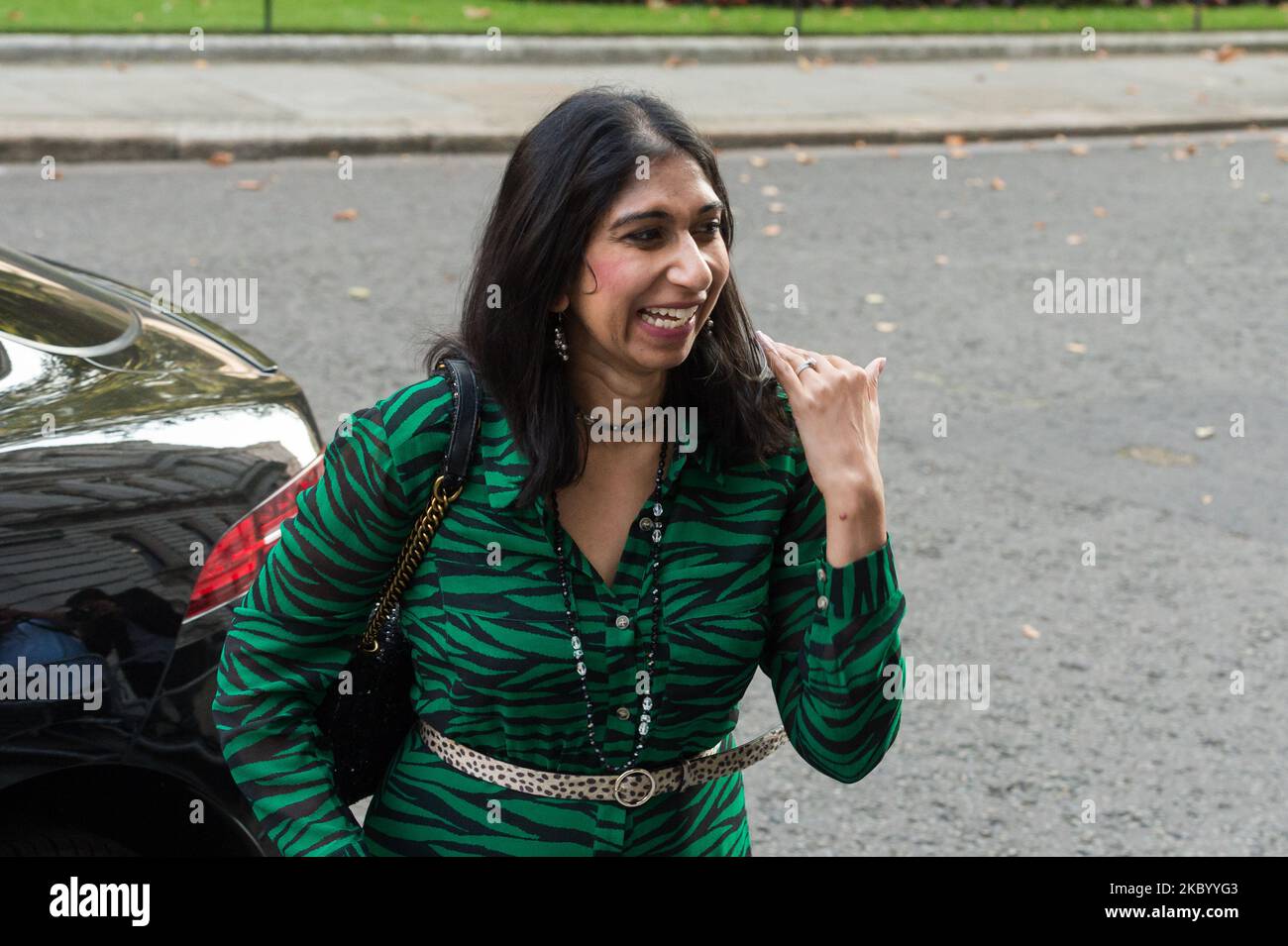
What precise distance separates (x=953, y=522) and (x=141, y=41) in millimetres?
9361

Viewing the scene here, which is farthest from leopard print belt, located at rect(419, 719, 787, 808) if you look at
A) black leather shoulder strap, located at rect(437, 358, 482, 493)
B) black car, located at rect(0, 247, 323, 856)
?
black car, located at rect(0, 247, 323, 856)

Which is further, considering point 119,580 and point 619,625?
point 119,580

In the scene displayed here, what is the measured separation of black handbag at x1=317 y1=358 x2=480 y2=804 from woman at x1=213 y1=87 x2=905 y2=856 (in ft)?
0.07

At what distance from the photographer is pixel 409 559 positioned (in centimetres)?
240

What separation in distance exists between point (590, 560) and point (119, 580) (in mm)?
968

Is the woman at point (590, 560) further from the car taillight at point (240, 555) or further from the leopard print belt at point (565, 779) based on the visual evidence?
the car taillight at point (240, 555)

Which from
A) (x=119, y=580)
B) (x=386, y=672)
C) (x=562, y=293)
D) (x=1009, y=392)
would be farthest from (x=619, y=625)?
(x=1009, y=392)

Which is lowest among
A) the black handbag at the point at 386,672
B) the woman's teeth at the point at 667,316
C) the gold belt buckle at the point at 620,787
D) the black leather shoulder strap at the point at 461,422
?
the gold belt buckle at the point at 620,787

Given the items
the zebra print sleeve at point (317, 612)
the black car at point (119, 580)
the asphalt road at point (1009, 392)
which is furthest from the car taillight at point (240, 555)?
the zebra print sleeve at point (317, 612)

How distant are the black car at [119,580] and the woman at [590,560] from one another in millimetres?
531

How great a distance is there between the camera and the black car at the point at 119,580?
2855 mm

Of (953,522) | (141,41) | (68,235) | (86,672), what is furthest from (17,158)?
(86,672)

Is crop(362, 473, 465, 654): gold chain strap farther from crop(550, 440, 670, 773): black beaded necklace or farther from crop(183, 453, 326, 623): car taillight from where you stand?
crop(183, 453, 326, 623): car taillight

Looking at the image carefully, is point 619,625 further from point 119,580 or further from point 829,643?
point 119,580
